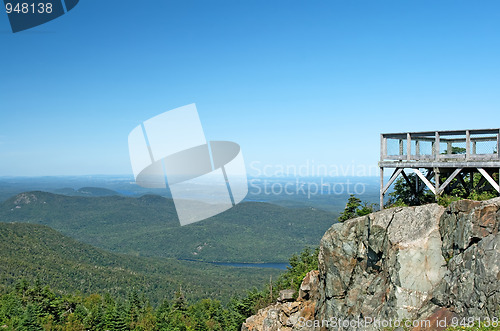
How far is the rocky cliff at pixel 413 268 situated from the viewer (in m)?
9.45

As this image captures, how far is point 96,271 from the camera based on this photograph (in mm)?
108562

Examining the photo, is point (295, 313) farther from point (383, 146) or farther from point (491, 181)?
point (491, 181)

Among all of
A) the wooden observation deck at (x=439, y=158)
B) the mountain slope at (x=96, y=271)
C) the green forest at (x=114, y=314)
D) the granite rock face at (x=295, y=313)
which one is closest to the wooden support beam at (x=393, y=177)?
the wooden observation deck at (x=439, y=158)

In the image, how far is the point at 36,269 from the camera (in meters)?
98.3

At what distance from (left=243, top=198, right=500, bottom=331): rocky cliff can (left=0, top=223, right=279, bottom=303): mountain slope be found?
89580 millimetres

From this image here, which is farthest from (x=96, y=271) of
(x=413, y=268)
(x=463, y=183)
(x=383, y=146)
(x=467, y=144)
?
(x=467, y=144)

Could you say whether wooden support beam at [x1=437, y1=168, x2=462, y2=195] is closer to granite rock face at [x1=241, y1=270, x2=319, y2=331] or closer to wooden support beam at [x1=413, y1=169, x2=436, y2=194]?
wooden support beam at [x1=413, y1=169, x2=436, y2=194]

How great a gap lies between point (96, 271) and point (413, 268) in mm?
111092

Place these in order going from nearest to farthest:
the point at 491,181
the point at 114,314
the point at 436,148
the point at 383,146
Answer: the point at 491,181 → the point at 436,148 → the point at 383,146 → the point at 114,314

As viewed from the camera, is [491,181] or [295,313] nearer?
[491,181]

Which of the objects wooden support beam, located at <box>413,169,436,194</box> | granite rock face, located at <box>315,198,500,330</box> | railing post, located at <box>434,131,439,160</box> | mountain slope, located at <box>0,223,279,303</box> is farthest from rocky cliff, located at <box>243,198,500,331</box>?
mountain slope, located at <box>0,223,279,303</box>

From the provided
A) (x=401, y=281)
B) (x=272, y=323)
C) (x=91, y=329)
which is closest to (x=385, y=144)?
(x=401, y=281)

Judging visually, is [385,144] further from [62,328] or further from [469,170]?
[62,328]

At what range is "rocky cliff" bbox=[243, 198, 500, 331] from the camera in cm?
945
